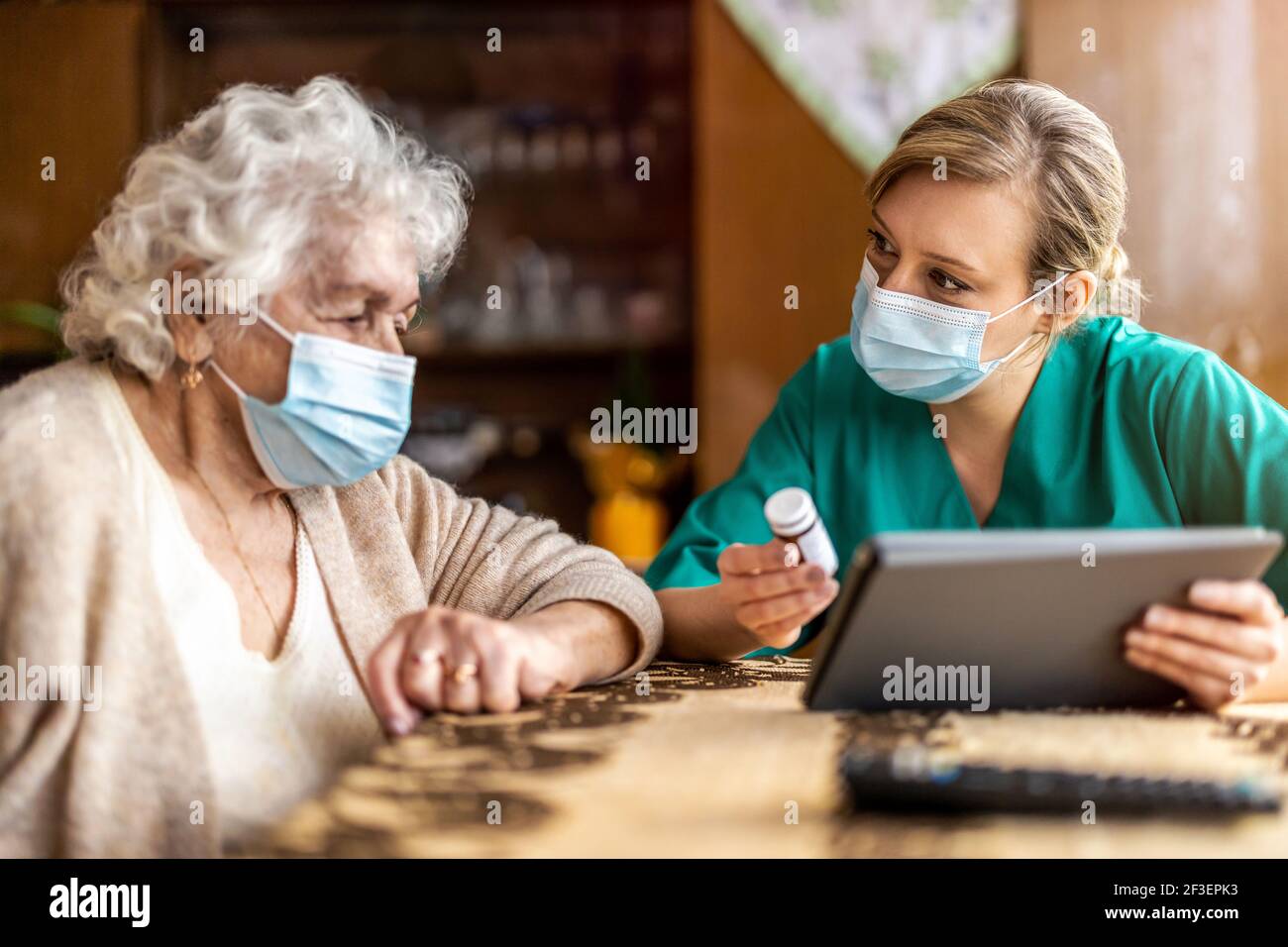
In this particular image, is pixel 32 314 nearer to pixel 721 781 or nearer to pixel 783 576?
pixel 783 576

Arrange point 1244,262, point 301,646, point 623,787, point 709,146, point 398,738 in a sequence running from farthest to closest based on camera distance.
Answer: point 709,146
point 1244,262
point 301,646
point 398,738
point 623,787

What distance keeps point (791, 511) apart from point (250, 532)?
0.54 m

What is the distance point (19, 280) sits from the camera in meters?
3.85

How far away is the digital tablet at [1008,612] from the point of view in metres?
0.86

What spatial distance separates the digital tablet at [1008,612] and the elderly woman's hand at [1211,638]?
0.04ft

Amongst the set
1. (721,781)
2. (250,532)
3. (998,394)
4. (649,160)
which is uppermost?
(649,160)

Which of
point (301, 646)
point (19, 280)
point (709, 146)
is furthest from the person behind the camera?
point (19, 280)

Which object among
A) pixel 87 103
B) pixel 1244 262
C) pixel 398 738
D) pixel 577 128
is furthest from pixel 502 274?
pixel 398 738

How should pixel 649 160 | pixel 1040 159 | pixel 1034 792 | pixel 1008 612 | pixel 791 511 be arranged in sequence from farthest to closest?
pixel 649 160 < pixel 1040 159 < pixel 791 511 < pixel 1008 612 < pixel 1034 792

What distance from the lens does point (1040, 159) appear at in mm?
1498

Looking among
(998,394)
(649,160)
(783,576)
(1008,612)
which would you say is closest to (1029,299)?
(998,394)

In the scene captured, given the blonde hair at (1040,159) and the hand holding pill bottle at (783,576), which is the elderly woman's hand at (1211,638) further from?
the blonde hair at (1040,159)

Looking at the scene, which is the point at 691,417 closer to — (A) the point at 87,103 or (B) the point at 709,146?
(B) the point at 709,146
